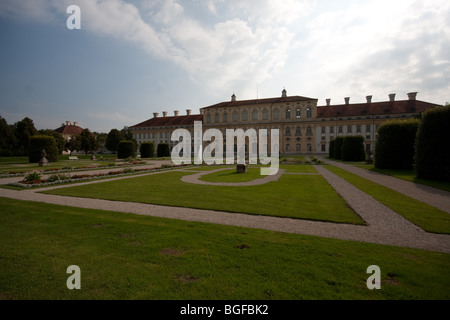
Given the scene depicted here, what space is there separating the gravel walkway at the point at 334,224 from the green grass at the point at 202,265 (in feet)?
A: 1.64

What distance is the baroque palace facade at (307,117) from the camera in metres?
55.0

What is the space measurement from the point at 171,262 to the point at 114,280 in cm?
89

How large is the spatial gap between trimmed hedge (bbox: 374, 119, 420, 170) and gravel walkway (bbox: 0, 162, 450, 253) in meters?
15.5

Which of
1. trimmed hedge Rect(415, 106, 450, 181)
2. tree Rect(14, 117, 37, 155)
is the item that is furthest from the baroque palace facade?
trimmed hedge Rect(415, 106, 450, 181)

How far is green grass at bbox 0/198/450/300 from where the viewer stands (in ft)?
10.0

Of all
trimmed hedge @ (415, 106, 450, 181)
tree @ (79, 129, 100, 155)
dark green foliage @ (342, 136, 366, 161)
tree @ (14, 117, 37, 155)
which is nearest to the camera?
trimmed hedge @ (415, 106, 450, 181)

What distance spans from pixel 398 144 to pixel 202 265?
78.2ft

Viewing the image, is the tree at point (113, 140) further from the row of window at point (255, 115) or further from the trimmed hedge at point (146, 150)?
the row of window at point (255, 115)

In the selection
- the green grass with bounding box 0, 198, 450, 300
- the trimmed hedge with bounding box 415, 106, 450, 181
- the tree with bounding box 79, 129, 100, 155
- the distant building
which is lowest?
the green grass with bounding box 0, 198, 450, 300

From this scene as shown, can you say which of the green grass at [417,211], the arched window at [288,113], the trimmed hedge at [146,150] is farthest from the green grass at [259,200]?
the arched window at [288,113]

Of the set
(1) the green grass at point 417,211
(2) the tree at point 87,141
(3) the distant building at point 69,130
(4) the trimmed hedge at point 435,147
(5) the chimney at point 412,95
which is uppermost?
(5) the chimney at point 412,95

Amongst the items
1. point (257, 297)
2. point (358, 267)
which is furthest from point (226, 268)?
point (358, 267)

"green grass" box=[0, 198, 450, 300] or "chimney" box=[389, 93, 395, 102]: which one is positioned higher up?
"chimney" box=[389, 93, 395, 102]

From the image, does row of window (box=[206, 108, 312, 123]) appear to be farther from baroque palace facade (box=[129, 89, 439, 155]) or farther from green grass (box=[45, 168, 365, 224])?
green grass (box=[45, 168, 365, 224])
